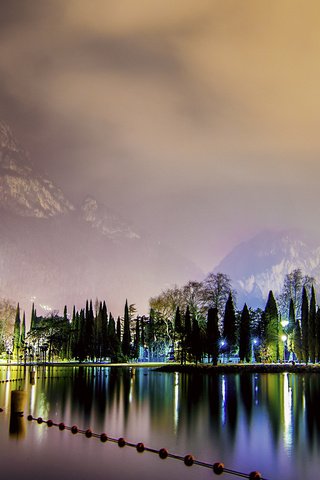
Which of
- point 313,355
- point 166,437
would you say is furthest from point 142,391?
point 313,355

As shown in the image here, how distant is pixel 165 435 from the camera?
22.1 metres

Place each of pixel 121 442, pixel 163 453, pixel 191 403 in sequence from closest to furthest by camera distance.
Answer: pixel 163 453 < pixel 121 442 < pixel 191 403

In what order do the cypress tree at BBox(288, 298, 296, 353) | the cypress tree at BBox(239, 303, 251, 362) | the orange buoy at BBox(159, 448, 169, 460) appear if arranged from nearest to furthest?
the orange buoy at BBox(159, 448, 169, 460) < the cypress tree at BBox(288, 298, 296, 353) < the cypress tree at BBox(239, 303, 251, 362)

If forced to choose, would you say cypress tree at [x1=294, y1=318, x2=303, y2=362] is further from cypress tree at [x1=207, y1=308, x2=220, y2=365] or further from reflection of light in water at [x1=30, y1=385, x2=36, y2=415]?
reflection of light in water at [x1=30, y1=385, x2=36, y2=415]

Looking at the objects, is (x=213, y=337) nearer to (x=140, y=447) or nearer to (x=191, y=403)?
(x=191, y=403)

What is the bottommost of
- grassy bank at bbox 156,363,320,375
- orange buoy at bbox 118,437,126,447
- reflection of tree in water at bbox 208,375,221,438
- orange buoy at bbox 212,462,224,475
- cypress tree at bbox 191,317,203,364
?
orange buoy at bbox 212,462,224,475

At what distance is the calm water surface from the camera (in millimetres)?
16438

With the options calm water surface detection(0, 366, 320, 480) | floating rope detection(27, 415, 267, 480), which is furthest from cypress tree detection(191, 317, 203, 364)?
floating rope detection(27, 415, 267, 480)

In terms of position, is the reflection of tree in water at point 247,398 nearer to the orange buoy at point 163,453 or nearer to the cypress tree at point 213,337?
the orange buoy at point 163,453

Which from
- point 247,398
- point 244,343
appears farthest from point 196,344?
point 247,398

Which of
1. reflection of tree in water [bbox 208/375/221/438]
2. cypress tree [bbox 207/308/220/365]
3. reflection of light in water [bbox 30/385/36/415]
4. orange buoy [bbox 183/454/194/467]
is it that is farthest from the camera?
cypress tree [bbox 207/308/220/365]

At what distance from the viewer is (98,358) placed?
112m

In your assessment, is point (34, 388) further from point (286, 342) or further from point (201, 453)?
point (286, 342)

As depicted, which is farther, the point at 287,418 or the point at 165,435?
the point at 287,418
